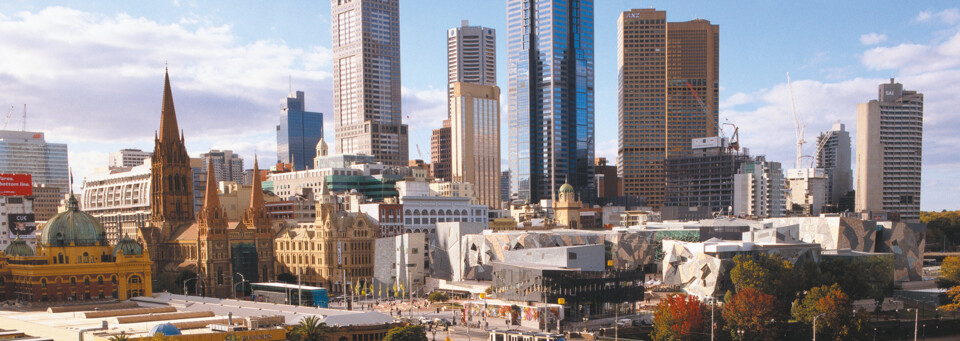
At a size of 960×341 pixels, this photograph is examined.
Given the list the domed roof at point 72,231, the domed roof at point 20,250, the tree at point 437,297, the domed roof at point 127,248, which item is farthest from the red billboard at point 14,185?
the tree at point 437,297

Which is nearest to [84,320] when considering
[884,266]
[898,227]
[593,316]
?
[593,316]

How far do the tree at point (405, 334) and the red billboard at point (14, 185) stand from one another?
113 meters

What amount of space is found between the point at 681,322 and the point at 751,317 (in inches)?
413

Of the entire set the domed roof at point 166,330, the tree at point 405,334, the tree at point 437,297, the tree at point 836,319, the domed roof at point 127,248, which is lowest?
the tree at point 437,297

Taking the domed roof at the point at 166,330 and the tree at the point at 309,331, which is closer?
the domed roof at the point at 166,330

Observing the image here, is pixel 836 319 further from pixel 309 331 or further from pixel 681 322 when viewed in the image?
pixel 309 331

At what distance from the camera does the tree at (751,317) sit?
373 feet

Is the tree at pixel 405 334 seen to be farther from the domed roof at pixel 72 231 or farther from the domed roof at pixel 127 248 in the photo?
the domed roof at pixel 72 231

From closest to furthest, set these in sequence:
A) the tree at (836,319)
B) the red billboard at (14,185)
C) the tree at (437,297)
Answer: the tree at (836,319) → the tree at (437,297) → the red billboard at (14,185)

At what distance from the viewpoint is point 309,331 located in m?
93.1

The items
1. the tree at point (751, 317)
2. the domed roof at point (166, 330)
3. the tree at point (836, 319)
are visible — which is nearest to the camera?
the domed roof at point (166, 330)

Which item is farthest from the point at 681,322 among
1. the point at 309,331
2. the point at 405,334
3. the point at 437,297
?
the point at 437,297

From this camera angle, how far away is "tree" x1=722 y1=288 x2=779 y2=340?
114 meters

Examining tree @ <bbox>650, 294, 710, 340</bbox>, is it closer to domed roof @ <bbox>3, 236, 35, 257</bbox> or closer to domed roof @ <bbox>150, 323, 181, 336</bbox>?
domed roof @ <bbox>150, 323, 181, 336</bbox>
